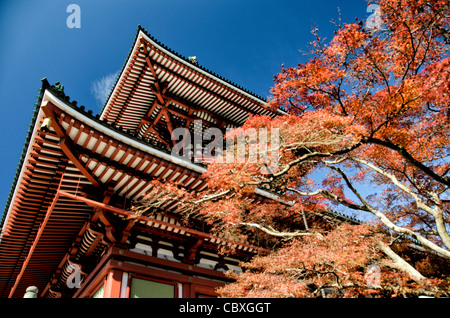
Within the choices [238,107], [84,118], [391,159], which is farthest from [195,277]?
[238,107]

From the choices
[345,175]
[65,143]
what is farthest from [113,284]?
[345,175]

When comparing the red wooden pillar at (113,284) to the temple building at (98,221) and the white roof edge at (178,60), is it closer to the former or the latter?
the temple building at (98,221)

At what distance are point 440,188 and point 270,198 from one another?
6.30 metres

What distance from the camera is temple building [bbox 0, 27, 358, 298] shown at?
24.2 feet

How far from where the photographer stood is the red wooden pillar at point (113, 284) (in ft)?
24.2

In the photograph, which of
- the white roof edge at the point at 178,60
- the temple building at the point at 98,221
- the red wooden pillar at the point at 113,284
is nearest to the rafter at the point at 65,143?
the temple building at the point at 98,221

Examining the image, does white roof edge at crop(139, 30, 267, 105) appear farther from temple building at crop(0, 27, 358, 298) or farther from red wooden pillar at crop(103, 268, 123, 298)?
red wooden pillar at crop(103, 268, 123, 298)

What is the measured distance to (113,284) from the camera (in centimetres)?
752

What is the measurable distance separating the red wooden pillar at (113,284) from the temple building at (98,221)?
24mm

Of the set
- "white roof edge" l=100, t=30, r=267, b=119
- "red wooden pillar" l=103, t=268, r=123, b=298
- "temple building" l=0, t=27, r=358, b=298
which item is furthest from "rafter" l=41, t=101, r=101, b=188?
"white roof edge" l=100, t=30, r=267, b=119

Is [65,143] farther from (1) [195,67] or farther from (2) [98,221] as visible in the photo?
(1) [195,67]

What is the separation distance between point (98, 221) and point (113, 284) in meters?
1.91

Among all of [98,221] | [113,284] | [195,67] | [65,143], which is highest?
[195,67]

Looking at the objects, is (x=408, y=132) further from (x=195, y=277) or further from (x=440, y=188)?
(x=195, y=277)
